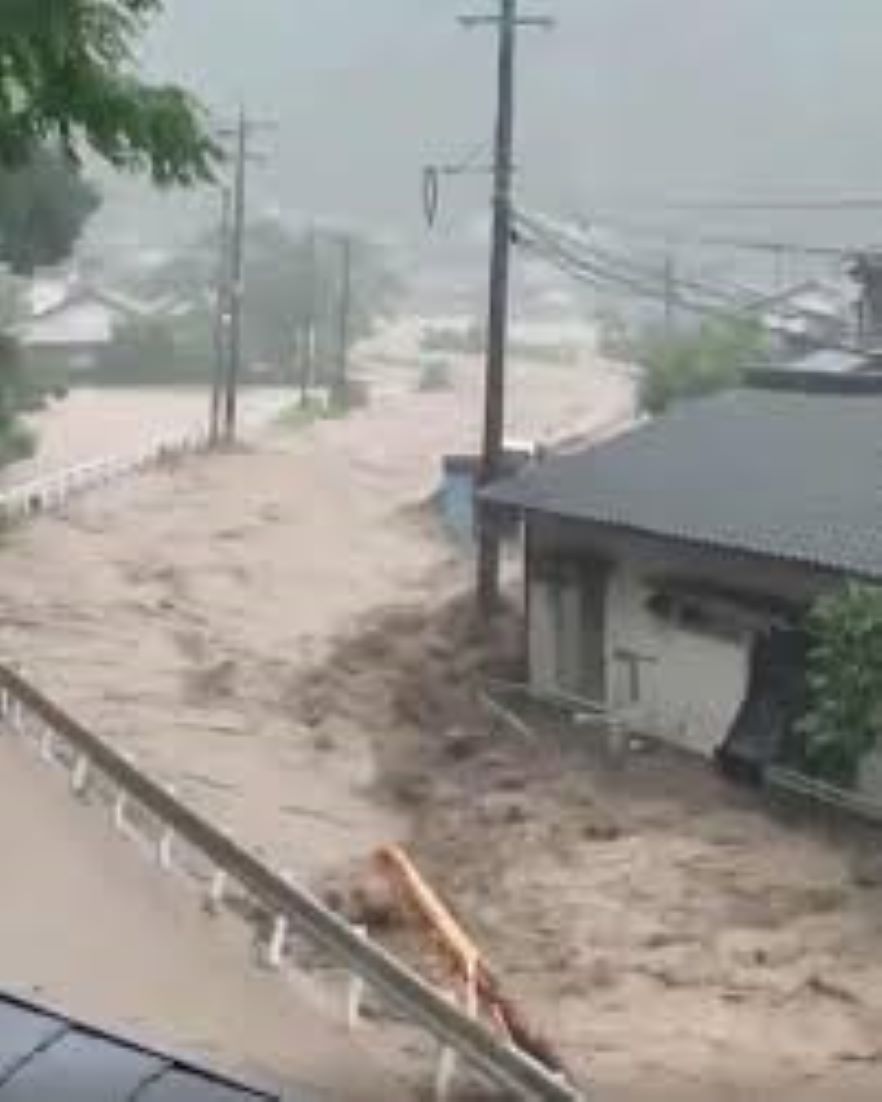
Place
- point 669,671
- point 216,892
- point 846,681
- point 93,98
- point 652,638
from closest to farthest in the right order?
point 93,98
point 216,892
point 846,681
point 669,671
point 652,638

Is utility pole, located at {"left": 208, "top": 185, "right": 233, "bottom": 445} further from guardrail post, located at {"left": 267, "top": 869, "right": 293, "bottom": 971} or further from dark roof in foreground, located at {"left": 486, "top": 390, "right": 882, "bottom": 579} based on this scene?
guardrail post, located at {"left": 267, "top": 869, "right": 293, "bottom": 971}

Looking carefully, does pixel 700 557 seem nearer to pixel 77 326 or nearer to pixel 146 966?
pixel 146 966

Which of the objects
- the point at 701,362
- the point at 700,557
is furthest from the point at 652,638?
the point at 701,362

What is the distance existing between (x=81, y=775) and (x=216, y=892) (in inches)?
173

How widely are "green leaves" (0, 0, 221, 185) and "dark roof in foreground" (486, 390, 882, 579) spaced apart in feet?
42.2

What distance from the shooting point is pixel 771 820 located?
917 inches

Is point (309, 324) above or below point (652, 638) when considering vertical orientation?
above

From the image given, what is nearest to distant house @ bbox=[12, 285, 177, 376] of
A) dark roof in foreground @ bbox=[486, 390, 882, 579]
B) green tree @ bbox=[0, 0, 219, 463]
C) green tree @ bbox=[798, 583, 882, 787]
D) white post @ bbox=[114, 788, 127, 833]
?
dark roof in foreground @ bbox=[486, 390, 882, 579]

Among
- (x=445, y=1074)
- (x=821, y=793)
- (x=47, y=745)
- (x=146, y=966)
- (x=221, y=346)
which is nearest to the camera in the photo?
(x=445, y=1074)

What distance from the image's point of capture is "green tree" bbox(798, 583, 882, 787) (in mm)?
22000

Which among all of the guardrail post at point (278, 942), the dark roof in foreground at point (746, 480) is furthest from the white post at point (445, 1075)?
the dark roof in foreground at point (746, 480)

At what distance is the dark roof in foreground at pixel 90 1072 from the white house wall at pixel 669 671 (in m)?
19.1

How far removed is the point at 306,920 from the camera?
603 inches

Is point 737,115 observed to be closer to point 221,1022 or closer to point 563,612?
point 563,612
